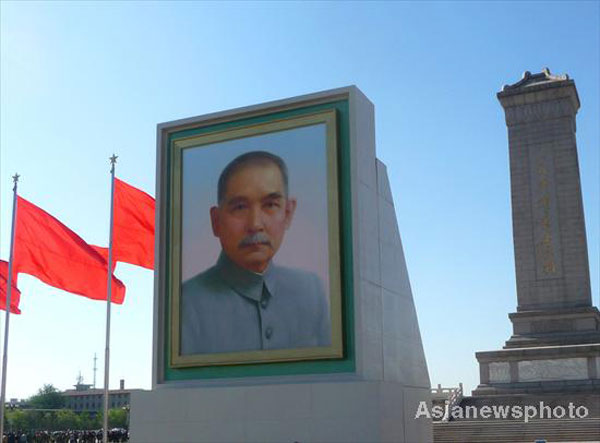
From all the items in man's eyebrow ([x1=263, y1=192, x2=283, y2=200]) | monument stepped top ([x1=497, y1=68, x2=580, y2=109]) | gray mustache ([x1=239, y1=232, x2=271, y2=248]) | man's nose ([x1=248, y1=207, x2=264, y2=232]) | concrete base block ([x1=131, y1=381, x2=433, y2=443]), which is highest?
monument stepped top ([x1=497, y1=68, x2=580, y2=109])

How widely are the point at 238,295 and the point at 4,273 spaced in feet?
24.4

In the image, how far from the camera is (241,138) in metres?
16.3

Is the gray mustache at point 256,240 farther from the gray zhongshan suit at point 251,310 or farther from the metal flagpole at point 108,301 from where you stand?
the metal flagpole at point 108,301

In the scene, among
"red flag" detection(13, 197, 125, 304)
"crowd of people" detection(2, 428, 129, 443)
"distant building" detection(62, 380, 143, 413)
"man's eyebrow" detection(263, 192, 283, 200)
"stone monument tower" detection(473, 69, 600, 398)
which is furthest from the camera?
"distant building" detection(62, 380, 143, 413)

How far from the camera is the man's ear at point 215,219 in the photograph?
16.1m

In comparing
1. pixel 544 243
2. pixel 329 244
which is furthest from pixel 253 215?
pixel 544 243

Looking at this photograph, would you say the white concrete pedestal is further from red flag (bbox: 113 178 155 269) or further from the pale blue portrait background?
red flag (bbox: 113 178 155 269)

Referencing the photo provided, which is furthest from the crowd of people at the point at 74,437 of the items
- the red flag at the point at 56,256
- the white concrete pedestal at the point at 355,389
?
the white concrete pedestal at the point at 355,389

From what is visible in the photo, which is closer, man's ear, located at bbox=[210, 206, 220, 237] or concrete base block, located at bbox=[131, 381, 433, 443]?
concrete base block, located at bbox=[131, 381, 433, 443]

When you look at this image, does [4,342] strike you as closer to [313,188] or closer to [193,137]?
[193,137]

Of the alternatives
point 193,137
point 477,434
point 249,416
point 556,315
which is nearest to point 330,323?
point 249,416

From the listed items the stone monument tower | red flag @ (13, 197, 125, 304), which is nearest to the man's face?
red flag @ (13, 197, 125, 304)

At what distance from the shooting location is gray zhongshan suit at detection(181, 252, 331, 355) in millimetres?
14703

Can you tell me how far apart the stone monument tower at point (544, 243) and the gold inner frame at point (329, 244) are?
701 inches
